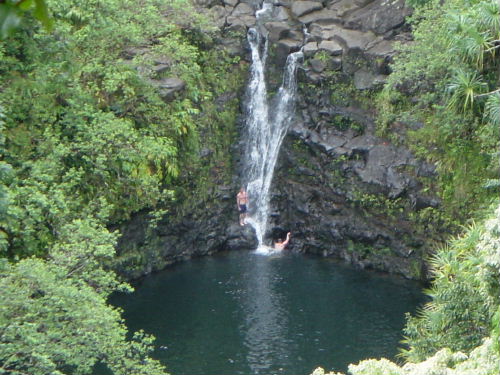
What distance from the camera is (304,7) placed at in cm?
2392

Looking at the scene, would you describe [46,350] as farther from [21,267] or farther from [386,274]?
[386,274]

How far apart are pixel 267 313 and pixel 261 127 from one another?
832 cm

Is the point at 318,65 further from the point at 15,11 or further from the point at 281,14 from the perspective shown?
the point at 15,11

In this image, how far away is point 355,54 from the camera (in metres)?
22.1

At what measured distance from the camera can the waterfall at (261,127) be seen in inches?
932

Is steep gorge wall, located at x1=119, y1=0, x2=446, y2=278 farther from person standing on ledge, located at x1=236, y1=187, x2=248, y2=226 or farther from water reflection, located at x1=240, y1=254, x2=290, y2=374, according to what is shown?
water reflection, located at x1=240, y1=254, x2=290, y2=374

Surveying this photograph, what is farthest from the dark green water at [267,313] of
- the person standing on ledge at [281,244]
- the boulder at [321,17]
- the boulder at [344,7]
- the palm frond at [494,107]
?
the boulder at [344,7]

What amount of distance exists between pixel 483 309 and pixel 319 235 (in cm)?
1182

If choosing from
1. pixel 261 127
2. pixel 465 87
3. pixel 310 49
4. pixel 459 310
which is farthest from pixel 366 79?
pixel 459 310

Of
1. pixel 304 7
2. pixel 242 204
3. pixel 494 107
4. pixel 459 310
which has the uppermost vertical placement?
pixel 304 7

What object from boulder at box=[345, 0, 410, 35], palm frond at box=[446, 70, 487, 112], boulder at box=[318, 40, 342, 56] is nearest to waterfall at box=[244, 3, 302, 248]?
boulder at box=[318, 40, 342, 56]

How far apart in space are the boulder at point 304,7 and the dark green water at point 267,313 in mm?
8271

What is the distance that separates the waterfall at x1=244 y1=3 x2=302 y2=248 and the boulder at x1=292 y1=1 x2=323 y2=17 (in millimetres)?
945

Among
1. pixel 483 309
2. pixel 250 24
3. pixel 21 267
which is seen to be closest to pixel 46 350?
pixel 21 267
